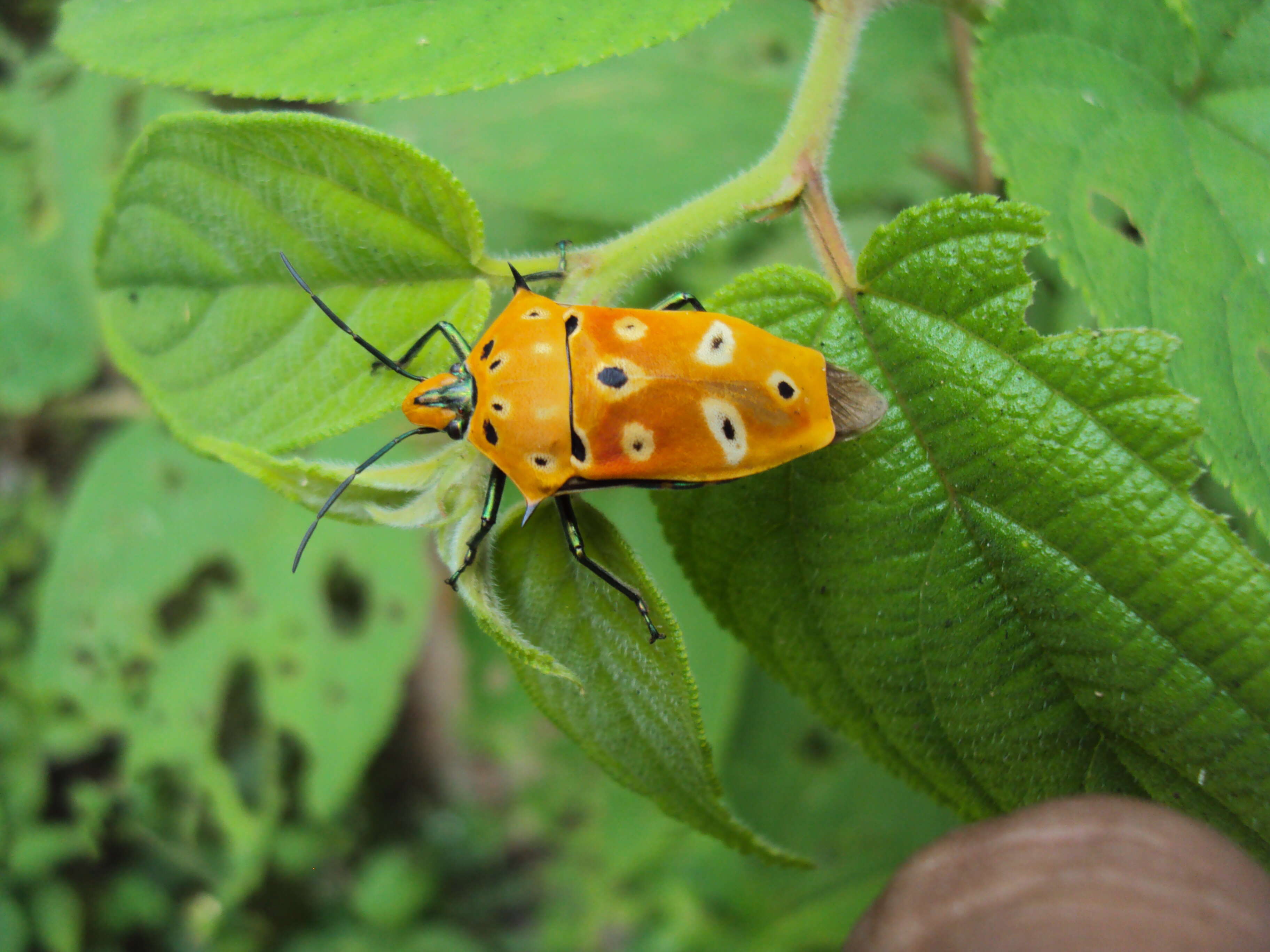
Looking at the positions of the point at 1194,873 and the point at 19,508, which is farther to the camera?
the point at 19,508

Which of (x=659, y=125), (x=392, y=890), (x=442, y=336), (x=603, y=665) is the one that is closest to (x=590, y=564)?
(x=603, y=665)

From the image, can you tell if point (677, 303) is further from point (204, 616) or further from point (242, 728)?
point (242, 728)

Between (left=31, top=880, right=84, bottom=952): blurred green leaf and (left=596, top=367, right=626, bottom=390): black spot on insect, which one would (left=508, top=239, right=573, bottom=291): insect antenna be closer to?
(left=596, top=367, right=626, bottom=390): black spot on insect

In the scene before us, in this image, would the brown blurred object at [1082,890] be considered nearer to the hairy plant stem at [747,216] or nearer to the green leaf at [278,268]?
the hairy plant stem at [747,216]

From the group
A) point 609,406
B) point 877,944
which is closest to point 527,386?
point 609,406

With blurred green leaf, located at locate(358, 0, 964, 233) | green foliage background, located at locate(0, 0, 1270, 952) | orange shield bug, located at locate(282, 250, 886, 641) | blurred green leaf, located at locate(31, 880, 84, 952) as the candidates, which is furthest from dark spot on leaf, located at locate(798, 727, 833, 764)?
blurred green leaf, located at locate(31, 880, 84, 952)

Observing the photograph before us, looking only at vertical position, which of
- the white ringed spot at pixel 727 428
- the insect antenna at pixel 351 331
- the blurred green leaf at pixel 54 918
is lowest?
the blurred green leaf at pixel 54 918

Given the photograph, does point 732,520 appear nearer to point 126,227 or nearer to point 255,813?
point 126,227

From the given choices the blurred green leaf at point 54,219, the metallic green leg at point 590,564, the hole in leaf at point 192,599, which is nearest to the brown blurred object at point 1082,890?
the metallic green leg at point 590,564
